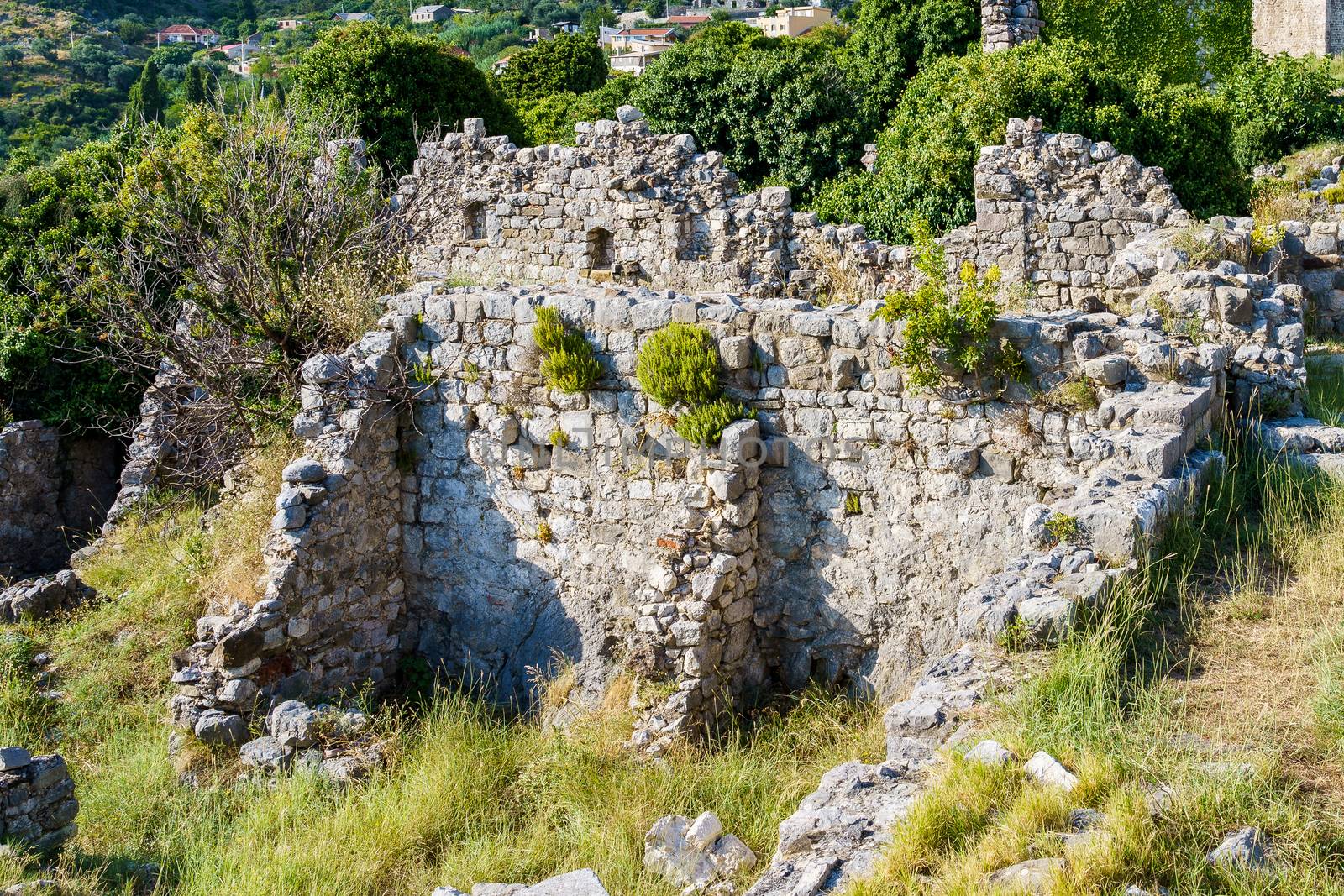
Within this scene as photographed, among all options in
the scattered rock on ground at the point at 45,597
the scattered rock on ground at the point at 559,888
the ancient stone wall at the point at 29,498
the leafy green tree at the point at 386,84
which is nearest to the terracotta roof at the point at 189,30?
the leafy green tree at the point at 386,84

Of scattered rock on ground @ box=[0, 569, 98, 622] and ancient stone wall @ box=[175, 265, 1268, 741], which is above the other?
ancient stone wall @ box=[175, 265, 1268, 741]

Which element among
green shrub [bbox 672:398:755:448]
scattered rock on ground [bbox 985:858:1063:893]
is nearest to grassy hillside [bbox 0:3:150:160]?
green shrub [bbox 672:398:755:448]

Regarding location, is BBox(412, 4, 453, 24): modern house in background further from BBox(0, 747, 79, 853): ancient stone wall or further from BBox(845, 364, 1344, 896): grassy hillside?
BBox(845, 364, 1344, 896): grassy hillside

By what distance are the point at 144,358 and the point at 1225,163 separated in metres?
12.5

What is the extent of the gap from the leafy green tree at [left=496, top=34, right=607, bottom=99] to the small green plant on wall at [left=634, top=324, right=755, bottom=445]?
2676cm

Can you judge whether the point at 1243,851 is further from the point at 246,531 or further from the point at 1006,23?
the point at 1006,23

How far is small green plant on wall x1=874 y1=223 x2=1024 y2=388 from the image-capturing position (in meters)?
6.56

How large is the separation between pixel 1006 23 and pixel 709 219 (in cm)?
990

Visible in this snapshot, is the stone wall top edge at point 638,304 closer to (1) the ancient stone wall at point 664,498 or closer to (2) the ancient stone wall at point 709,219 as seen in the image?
(1) the ancient stone wall at point 664,498

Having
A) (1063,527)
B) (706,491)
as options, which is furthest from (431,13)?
(1063,527)

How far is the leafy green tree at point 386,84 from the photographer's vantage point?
2034cm

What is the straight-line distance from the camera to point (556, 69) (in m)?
33.1

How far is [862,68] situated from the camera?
2155 cm

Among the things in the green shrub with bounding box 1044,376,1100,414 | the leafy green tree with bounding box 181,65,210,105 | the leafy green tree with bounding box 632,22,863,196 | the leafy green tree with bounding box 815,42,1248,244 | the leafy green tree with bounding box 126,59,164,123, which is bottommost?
the green shrub with bounding box 1044,376,1100,414
